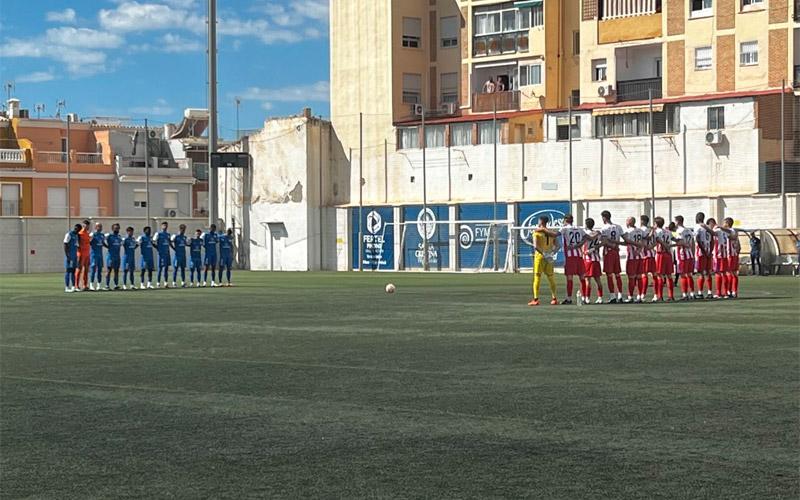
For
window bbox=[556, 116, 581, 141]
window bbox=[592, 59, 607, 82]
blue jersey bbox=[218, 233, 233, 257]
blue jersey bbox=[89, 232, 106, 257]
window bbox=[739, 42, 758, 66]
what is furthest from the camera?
window bbox=[592, 59, 607, 82]

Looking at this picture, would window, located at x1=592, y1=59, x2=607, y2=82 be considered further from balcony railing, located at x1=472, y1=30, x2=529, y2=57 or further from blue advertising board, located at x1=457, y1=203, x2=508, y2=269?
blue advertising board, located at x1=457, y1=203, x2=508, y2=269

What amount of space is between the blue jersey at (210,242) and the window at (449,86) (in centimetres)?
3170

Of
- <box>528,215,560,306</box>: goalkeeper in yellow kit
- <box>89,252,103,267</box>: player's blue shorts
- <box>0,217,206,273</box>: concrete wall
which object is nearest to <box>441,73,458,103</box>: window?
<box>0,217,206,273</box>: concrete wall

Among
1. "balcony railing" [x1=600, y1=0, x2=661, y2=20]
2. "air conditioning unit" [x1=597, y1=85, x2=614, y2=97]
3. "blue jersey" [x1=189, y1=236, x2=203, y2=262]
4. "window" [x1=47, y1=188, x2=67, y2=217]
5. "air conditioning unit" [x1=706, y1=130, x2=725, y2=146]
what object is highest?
"balcony railing" [x1=600, y1=0, x2=661, y2=20]

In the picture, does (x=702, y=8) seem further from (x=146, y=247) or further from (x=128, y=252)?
(x=146, y=247)

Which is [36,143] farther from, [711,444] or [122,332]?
[711,444]

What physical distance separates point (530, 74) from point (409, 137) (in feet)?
23.1

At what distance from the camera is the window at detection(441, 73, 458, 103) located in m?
70.3

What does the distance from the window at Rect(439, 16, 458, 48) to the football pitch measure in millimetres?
49280

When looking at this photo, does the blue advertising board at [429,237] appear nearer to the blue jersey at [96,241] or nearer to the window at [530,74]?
the window at [530,74]

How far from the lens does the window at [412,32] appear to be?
6831 centimetres

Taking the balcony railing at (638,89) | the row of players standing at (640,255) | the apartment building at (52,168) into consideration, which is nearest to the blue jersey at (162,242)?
the row of players standing at (640,255)

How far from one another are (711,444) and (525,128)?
54.2 m

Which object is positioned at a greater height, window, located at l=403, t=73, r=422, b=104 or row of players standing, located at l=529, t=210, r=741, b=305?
window, located at l=403, t=73, r=422, b=104
